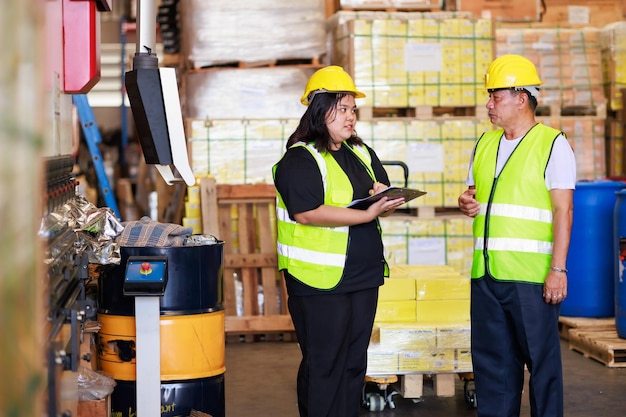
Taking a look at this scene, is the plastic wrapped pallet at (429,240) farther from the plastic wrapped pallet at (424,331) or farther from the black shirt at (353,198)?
the black shirt at (353,198)

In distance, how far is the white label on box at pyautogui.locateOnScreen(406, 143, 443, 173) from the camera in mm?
7879

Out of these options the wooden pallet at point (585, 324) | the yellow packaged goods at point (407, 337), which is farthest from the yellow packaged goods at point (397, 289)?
the wooden pallet at point (585, 324)

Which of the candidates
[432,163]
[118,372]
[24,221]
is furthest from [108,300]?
[432,163]

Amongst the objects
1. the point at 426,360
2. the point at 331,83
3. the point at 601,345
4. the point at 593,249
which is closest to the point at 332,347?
the point at 331,83

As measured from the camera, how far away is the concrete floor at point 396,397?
5574mm

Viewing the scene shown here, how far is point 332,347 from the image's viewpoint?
4.13 meters

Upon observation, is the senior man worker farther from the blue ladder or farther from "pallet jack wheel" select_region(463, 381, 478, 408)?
the blue ladder

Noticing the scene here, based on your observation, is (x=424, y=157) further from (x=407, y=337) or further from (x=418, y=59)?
(x=407, y=337)

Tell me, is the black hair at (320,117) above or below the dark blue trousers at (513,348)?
above

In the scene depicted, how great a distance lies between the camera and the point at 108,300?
→ 4.47m

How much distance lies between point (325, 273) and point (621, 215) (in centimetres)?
362

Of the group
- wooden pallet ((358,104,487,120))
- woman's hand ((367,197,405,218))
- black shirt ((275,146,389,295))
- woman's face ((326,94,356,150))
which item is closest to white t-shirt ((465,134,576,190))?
woman's hand ((367,197,405,218))

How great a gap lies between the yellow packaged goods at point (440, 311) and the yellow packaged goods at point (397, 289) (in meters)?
0.10

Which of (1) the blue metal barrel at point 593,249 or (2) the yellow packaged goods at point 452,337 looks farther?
(1) the blue metal barrel at point 593,249
